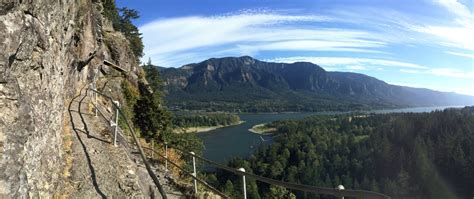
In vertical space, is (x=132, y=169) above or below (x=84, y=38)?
below

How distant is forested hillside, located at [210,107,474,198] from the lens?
106 m

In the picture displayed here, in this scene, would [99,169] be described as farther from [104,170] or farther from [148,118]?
[148,118]

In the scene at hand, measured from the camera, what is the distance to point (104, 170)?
905 centimetres

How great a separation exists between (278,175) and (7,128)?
113423 millimetres

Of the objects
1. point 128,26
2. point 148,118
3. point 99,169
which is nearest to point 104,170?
point 99,169

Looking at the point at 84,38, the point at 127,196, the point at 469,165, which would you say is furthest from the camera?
the point at 469,165

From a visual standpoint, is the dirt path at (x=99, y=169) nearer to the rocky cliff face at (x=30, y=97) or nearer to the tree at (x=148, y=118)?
the rocky cliff face at (x=30, y=97)

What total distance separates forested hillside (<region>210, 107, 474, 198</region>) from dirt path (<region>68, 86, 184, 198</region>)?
69747 millimetres

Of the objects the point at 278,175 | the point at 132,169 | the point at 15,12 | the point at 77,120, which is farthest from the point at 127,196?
the point at 278,175

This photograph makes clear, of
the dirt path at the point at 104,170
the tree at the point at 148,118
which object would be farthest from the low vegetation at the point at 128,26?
the dirt path at the point at 104,170

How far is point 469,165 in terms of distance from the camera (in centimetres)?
10869

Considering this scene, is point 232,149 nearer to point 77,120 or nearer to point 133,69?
point 133,69

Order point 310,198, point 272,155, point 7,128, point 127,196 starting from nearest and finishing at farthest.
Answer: point 7,128
point 127,196
point 310,198
point 272,155

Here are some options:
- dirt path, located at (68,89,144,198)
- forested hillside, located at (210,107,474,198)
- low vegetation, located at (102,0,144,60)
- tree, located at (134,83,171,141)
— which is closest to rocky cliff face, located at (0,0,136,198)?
dirt path, located at (68,89,144,198)
